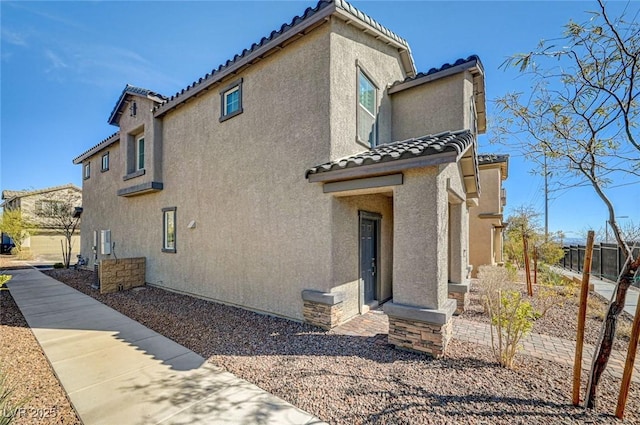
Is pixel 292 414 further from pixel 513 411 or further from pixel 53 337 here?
pixel 53 337

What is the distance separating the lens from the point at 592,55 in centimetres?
438

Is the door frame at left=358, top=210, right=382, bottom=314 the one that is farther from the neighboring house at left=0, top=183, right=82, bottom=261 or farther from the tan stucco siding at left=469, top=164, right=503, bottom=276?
the neighboring house at left=0, top=183, right=82, bottom=261

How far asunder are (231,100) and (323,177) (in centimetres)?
548

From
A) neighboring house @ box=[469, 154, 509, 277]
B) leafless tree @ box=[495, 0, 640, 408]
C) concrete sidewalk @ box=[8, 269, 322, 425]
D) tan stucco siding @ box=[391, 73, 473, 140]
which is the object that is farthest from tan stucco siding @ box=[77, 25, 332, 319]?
neighboring house @ box=[469, 154, 509, 277]

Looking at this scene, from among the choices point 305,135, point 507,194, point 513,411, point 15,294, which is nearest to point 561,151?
point 513,411

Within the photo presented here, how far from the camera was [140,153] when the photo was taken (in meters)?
14.3

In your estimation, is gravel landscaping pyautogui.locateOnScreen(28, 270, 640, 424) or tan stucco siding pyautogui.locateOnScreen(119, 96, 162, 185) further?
tan stucco siding pyautogui.locateOnScreen(119, 96, 162, 185)

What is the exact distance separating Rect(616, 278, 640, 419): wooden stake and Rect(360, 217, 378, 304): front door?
17.3 ft

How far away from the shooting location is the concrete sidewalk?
12.4ft

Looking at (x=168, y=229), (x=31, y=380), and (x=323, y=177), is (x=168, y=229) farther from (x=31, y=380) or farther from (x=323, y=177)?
(x=323, y=177)

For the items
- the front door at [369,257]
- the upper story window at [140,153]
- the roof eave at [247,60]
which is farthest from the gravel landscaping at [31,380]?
the roof eave at [247,60]

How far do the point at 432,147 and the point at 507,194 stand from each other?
24.4 m

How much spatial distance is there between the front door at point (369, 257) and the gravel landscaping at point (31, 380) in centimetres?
657

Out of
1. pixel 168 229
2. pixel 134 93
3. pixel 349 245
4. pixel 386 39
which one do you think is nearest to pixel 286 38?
pixel 386 39
